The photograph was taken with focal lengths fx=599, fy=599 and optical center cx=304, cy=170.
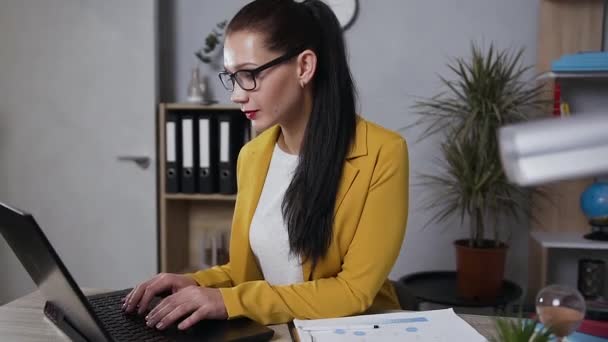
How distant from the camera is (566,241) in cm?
241

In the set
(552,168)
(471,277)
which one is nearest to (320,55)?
(552,168)

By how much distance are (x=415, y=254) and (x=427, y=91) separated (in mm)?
774

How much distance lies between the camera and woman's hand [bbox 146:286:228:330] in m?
1.00

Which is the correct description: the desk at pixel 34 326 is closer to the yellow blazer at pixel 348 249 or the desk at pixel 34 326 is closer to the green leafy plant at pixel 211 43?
the yellow blazer at pixel 348 249

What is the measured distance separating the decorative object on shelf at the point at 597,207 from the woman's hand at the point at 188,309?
1916 mm

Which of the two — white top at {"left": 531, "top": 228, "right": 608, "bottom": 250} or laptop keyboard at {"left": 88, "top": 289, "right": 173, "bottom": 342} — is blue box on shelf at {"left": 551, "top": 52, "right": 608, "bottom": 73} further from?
laptop keyboard at {"left": 88, "top": 289, "right": 173, "bottom": 342}

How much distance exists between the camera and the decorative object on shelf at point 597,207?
95.0 inches

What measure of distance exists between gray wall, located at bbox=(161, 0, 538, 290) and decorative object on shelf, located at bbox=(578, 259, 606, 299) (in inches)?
13.2

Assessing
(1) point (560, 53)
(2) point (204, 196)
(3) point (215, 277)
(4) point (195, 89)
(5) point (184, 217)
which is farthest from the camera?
(5) point (184, 217)

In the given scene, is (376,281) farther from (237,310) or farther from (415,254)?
(415,254)

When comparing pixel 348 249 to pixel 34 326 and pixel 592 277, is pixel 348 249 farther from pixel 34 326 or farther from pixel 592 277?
pixel 592 277

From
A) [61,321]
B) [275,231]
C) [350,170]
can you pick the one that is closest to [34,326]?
[61,321]

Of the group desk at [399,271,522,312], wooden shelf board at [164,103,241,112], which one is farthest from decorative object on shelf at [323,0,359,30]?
desk at [399,271,522,312]

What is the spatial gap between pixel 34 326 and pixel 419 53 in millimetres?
2166
